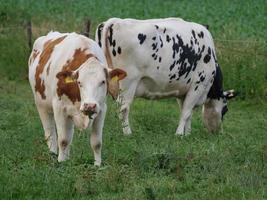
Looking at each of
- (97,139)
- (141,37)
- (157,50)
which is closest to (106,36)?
(141,37)

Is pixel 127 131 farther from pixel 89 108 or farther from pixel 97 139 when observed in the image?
pixel 89 108

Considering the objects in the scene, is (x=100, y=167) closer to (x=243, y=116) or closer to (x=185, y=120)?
(x=185, y=120)

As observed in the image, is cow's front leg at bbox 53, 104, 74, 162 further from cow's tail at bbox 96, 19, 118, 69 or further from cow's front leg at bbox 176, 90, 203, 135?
cow's front leg at bbox 176, 90, 203, 135

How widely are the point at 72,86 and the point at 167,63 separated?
4.11 metres

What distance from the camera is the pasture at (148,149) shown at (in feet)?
24.4

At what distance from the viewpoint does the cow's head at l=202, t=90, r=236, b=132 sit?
44.2ft

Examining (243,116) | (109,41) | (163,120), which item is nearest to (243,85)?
(243,116)

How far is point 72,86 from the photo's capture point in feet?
28.3

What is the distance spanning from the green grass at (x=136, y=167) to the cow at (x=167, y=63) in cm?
70

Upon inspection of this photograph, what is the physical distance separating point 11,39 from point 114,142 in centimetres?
1108

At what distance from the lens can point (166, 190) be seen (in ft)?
24.5

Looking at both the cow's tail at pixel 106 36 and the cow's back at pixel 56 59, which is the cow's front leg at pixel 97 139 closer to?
the cow's back at pixel 56 59

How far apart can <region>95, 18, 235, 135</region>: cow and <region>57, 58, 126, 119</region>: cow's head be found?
2.69m

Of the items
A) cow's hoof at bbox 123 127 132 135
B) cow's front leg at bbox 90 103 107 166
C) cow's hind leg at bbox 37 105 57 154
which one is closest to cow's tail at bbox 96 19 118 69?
cow's hoof at bbox 123 127 132 135
